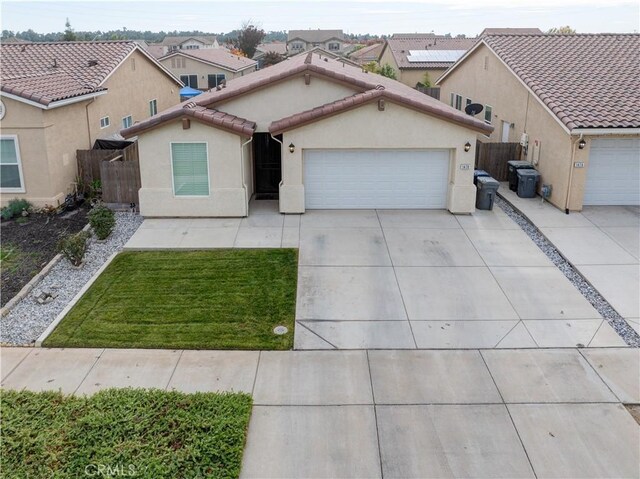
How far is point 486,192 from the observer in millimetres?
16531

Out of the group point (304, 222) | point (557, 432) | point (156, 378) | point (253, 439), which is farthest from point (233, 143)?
point (557, 432)

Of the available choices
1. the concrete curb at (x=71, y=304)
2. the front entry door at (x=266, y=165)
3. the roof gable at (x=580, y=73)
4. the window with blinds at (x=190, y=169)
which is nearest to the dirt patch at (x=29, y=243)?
the concrete curb at (x=71, y=304)

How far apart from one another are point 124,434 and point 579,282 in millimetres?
9424

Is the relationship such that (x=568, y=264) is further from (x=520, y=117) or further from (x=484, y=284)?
(x=520, y=117)

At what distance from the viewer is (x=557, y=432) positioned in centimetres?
761

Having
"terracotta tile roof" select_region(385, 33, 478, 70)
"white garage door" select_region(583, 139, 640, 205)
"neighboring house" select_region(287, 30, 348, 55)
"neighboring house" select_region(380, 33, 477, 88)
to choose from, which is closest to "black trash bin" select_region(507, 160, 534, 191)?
"white garage door" select_region(583, 139, 640, 205)

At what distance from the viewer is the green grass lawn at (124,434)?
6.69 m

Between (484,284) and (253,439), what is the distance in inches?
253

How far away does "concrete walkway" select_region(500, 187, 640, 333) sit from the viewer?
37.8 feet

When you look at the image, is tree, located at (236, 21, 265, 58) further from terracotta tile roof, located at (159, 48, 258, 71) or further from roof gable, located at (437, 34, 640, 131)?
roof gable, located at (437, 34, 640, 131)

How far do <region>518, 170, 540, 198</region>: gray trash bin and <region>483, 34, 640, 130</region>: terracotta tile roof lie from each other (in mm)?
2065

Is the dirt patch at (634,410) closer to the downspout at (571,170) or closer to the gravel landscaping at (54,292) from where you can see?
the downspout at (571,170)

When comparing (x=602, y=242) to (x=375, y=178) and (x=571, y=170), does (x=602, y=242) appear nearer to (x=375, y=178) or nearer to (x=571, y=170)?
(x=571, y=170)

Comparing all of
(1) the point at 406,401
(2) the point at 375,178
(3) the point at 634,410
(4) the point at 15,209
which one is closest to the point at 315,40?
(2) the point at 375,178
